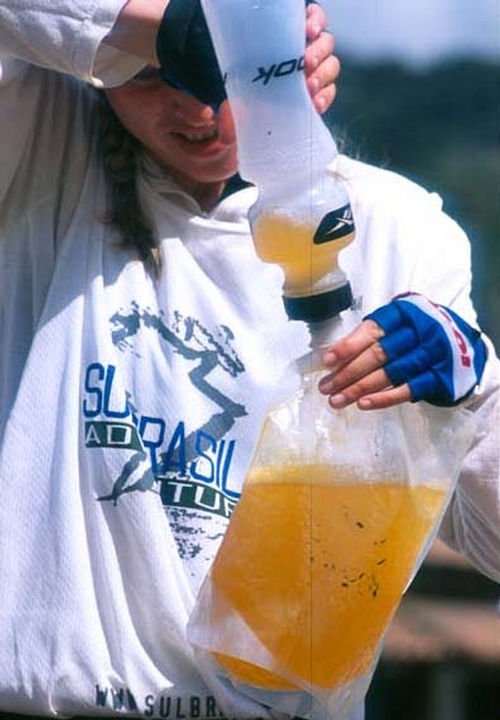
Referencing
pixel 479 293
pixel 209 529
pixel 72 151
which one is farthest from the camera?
pixel 479 293

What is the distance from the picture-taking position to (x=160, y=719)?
1835 mm

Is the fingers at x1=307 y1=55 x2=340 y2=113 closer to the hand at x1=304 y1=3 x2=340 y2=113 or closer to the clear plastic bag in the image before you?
the hand at x1=304 y1=3 x2=340 y2=113

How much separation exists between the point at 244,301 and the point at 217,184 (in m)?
0.15

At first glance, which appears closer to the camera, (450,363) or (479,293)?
(450,363)

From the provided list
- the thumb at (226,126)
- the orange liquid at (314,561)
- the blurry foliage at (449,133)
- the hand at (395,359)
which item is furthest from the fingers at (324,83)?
the blurry foliage at (449,133)

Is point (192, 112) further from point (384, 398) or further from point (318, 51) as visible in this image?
point (384, 398)

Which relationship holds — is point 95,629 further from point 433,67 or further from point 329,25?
point 433,67

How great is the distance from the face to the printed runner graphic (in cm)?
19

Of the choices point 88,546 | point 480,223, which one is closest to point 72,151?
point 88,546

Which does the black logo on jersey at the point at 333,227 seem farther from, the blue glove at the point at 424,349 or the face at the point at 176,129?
the face at the point at 176,129

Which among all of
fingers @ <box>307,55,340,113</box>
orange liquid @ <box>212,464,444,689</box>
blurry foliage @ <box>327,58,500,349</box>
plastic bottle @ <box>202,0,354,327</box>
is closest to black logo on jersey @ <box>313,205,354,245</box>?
plastic bottle @ <box>202,0,354,327</box>

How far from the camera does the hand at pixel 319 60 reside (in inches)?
69.7

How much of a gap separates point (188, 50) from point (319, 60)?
0.43 feet

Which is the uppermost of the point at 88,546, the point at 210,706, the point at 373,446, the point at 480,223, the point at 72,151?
the point at 72,151
